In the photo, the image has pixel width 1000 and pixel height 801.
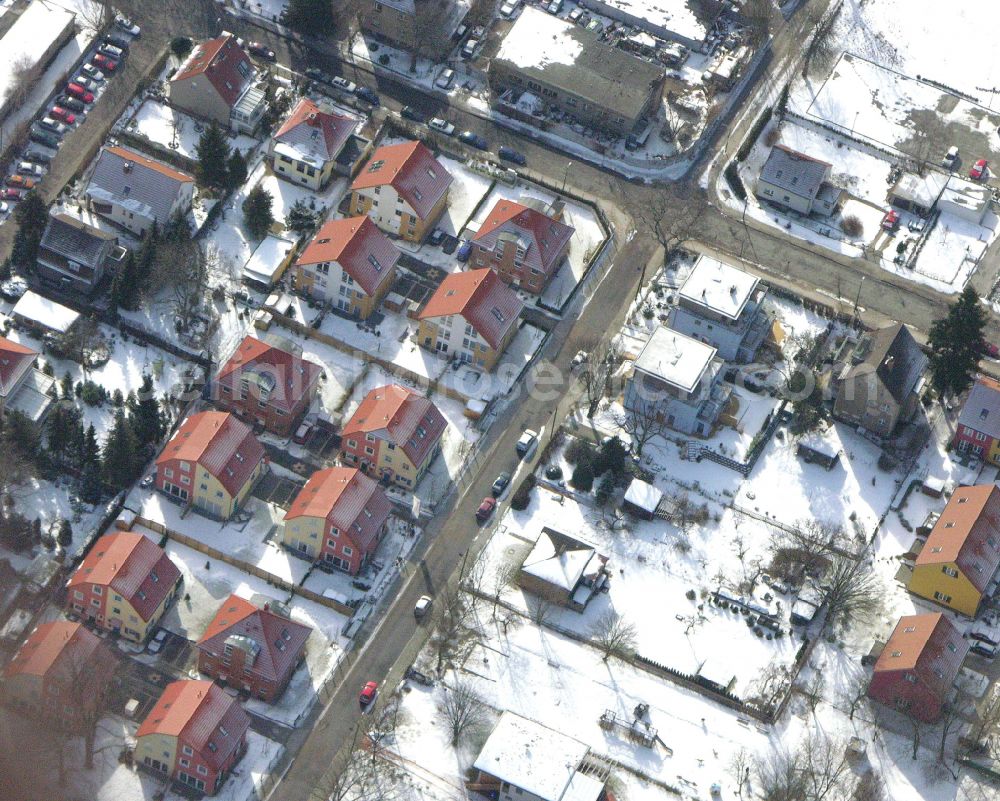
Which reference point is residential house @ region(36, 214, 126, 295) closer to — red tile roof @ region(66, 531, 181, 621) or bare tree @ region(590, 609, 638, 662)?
red tile roof @ region(66, 531, 181, 621)

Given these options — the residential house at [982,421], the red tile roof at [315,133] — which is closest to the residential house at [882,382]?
the residential house at [982,421]

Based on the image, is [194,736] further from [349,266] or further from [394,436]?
[349,266]

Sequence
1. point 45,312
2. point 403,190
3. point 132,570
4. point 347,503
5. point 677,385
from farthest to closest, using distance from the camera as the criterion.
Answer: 1. point 403,190
2. point 45,312
3. point 677,385
4. point 347,503
5. point 132,570

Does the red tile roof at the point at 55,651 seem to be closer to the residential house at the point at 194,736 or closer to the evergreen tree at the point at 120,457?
→ the residential house at the point at 194,736

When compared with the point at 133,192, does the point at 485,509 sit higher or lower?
lower

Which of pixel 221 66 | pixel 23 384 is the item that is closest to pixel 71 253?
pixel 23 384

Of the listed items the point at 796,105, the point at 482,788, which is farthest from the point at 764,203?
the point at 482,788

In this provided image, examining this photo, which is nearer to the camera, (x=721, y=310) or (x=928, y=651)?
(x=928, y=651)
